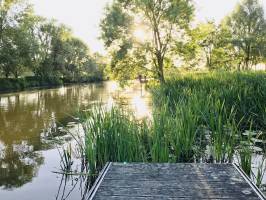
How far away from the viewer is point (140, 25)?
81.4ft

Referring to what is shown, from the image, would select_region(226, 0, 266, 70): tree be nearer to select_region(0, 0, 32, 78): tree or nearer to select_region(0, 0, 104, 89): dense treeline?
select_region(0, 0, 104, 89): dense treeline

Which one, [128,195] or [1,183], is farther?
[1,183]

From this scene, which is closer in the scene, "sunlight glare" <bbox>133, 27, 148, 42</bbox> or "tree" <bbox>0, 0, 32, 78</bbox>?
"sunlight glare" <bbox>133, 27, 148, 42</bbox>

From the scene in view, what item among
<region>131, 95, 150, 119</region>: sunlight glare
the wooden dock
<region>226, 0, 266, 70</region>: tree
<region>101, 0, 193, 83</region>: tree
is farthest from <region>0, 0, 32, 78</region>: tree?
the wooden dock

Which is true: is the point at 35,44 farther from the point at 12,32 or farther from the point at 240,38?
the point at 240,38

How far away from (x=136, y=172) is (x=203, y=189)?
3.05ft

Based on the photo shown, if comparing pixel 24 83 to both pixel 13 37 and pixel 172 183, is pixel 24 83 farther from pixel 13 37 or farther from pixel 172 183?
pixel 172 183

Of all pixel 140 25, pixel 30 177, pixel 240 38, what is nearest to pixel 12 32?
pixel 140 25

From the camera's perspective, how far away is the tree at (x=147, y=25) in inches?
924

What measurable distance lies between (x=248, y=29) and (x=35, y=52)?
3395cm

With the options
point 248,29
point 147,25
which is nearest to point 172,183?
point 147,25

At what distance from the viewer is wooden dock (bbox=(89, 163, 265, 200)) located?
3.07 metres

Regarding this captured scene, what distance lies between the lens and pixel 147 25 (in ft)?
82.0

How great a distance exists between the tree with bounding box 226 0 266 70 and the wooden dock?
1873 inches
